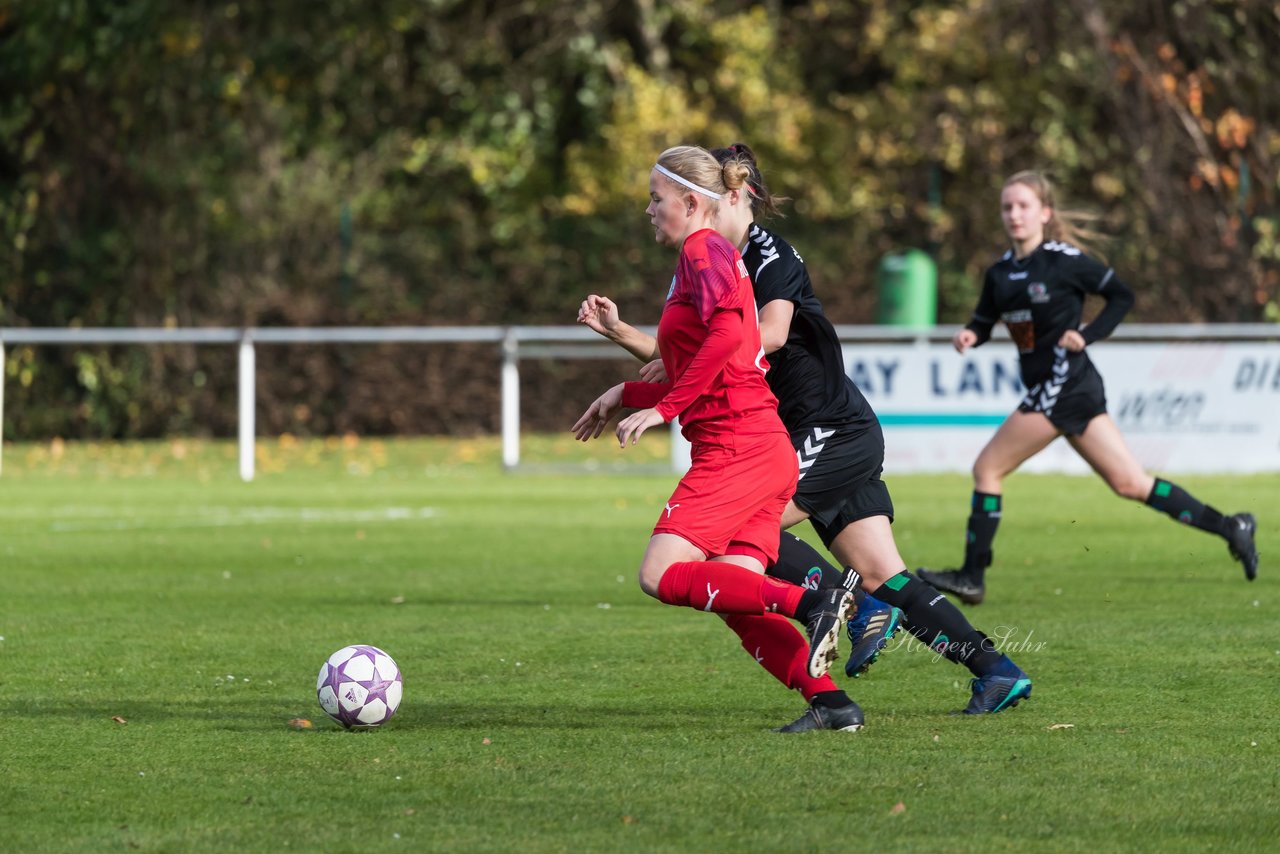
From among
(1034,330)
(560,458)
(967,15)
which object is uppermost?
(967,15)

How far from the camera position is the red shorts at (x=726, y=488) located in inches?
232

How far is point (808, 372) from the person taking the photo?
21.7 feet

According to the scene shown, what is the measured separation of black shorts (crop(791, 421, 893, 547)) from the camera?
6500 millimetres

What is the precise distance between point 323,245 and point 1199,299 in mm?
10425

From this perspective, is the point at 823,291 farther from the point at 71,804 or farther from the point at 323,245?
the point at 71,804

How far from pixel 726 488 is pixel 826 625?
52 cm

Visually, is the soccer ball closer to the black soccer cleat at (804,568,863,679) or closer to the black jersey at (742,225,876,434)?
the black soccer cleat at (804,568,863,679)

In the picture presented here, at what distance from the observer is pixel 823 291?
24172mm

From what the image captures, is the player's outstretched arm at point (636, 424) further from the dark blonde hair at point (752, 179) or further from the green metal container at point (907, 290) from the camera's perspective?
the green metal container at point (907, 290)

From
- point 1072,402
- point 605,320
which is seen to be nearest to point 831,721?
point 605,320

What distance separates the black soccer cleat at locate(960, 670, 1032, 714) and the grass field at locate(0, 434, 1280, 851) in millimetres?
53

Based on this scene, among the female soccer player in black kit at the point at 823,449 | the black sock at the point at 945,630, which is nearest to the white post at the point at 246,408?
the female soccer player in black kit at the point at 823,449

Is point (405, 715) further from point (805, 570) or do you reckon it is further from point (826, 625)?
point (826, 625)

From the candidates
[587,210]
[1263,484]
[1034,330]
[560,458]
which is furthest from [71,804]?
[587,210]
